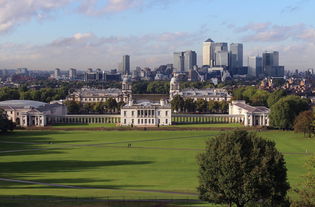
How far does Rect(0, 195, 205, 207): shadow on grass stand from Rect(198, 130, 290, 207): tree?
261cm

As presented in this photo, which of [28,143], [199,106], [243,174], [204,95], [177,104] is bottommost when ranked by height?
[28,143]

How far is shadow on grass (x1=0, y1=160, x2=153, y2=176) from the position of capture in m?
44.8

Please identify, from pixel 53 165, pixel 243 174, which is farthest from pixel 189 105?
pixel 243 174

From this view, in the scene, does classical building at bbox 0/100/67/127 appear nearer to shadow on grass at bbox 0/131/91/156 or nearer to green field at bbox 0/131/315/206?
shadow on grass at bbox 0/131/91/156

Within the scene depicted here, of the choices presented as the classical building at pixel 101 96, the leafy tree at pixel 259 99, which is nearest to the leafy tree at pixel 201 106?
the leafy tree at pixel 259 99

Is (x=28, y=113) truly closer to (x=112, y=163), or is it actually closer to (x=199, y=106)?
(x=199, y=106)

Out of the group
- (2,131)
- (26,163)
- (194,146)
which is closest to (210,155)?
(26,163)

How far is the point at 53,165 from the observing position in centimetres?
4744

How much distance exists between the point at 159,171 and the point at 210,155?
13671mm

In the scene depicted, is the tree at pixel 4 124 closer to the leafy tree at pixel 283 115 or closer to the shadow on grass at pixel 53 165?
the shadow on grass at pixel 53 165

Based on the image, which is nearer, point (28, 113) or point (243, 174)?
point (243, 174)

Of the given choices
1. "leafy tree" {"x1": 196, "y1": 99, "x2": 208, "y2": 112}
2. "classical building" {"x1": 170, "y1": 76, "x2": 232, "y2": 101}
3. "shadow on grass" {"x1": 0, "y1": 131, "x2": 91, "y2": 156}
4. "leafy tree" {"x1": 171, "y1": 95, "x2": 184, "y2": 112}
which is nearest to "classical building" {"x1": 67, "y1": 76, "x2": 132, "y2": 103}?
"classical building" {"x1": 170, "y1": 76, "x2": 232, "y2": 101}

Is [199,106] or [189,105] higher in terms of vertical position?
[189,105]

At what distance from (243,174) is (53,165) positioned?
21.6 m
